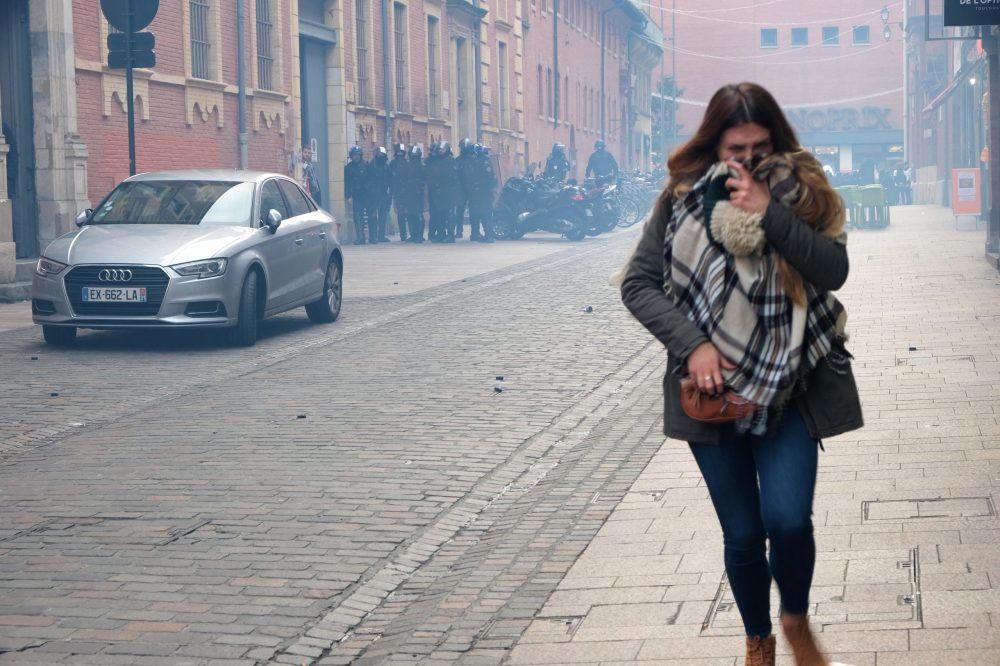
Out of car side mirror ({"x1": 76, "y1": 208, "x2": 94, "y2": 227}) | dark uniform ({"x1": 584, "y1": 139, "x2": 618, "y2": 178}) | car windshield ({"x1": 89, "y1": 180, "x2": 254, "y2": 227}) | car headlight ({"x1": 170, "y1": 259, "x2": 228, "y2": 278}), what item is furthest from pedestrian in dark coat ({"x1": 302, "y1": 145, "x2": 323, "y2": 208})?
car headlight ({"x1": 170, "y1": 259, "x2": 228, "y2": 278})

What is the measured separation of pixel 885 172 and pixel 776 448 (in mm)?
72070

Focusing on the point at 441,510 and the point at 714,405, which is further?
the point at 441,510

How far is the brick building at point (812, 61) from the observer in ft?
318

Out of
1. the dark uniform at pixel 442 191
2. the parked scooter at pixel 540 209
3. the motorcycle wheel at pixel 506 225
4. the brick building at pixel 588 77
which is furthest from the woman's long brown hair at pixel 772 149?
the brick building at pixel 588 77

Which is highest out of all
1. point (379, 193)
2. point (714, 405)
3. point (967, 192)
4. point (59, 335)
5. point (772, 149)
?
point (379, 193)

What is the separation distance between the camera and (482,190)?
3206 cm

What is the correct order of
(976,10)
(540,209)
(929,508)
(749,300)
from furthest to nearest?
(540,209), (976,10), (929,508), (749,300)

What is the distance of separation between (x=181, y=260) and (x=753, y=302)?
971cm

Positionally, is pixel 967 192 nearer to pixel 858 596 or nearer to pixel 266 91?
pixel 266 91

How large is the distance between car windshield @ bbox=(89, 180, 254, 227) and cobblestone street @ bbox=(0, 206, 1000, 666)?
143 centimetres

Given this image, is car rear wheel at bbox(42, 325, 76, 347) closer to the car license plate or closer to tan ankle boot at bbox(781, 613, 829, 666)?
the car license plate

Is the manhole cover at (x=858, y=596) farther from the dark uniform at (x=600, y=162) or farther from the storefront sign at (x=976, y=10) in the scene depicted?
the dark uniform at (x=600, y=162)

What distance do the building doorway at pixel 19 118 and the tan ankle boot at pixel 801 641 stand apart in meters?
18.0

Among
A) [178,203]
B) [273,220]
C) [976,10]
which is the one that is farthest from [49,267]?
[976,10]
